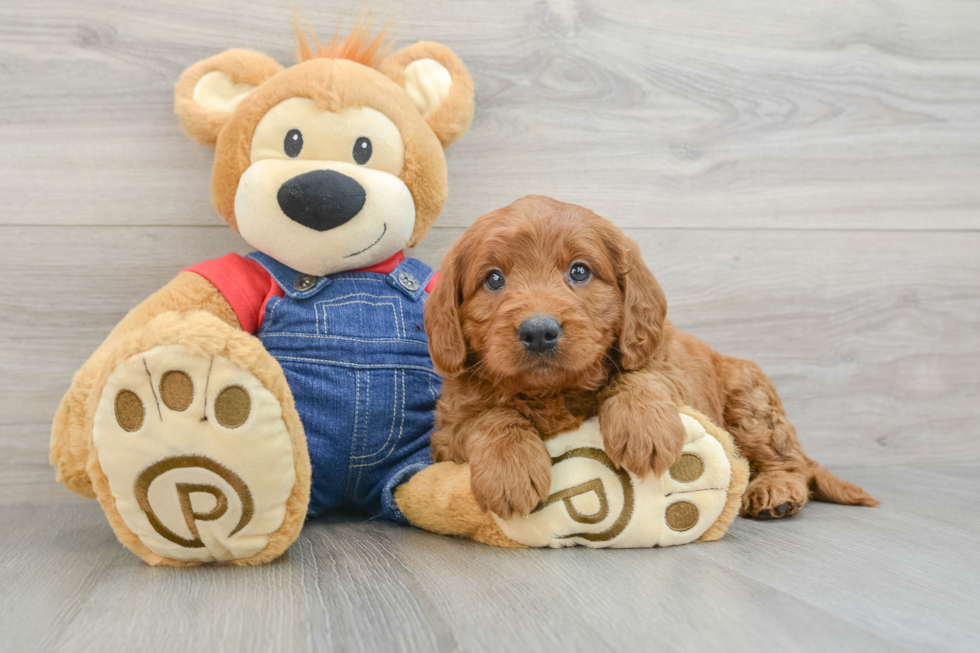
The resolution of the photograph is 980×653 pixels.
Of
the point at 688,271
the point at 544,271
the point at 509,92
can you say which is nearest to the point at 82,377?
the point at 544,271

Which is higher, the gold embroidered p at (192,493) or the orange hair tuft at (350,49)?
the orange hair tuft at (350,49)

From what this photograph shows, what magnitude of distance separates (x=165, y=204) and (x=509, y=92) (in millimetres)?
939

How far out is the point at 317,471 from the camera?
4.63ft

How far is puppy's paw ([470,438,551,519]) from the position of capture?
1.15 meters

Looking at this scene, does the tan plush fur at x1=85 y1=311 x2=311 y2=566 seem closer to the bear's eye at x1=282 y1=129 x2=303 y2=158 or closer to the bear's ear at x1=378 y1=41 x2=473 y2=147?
the bear's eye at x1=282 y1=129 x2=303 y2=158

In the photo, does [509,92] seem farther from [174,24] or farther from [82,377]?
[82,377]

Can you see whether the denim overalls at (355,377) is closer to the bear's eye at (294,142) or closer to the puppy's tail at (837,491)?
the bear's eye at (294,142)

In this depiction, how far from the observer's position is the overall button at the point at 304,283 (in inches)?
58.1

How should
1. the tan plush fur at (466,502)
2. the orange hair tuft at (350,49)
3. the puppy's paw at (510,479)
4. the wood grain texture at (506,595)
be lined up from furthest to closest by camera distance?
the orange hair tuft at (350,49), the tan plush fur at (466,502), the puppy's paw at (510,479), the wood grain texture at (506,595)

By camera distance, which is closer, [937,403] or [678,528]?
[678,528]

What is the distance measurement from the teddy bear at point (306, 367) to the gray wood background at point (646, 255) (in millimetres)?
80

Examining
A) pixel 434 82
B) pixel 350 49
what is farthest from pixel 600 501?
pixel 350 49

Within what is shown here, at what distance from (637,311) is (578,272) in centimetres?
13

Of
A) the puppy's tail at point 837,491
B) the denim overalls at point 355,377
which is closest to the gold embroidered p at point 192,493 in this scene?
the denim overalls at point 355,377
